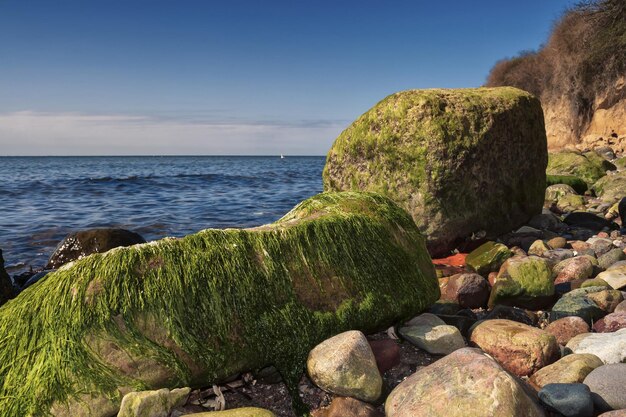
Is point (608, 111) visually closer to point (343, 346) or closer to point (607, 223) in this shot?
point (607, 223)

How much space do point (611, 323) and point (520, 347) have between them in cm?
141

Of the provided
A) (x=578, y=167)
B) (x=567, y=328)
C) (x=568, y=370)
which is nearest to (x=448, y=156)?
(x=567, y=328)

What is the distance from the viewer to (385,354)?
3705 millimetres

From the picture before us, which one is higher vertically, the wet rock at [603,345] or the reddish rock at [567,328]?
the wet rock at [603,345]

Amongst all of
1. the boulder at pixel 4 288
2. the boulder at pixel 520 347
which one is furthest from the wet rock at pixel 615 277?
Answer: the boulder at pixel 4 288

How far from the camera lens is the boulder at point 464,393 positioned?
2.69 m

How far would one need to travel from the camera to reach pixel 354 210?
4613mm

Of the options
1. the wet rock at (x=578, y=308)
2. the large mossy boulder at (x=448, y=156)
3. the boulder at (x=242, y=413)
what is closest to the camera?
the boulder at (x=242, y=413)

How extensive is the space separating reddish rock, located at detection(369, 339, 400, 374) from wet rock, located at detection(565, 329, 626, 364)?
60.9 inches

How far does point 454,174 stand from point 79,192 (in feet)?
75.8

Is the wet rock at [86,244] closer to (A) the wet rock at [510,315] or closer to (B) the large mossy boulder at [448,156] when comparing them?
(B) the large mossy boulder at [448,156]

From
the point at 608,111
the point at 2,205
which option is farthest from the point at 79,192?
the point at 608,111

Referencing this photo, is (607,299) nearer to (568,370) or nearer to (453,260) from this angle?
(568,370)

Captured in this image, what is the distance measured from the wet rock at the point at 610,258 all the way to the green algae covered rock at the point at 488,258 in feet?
3.95
